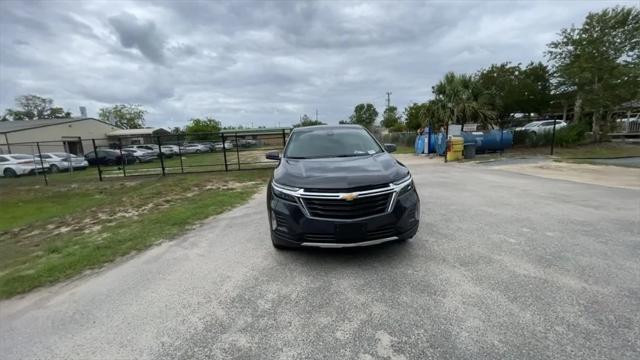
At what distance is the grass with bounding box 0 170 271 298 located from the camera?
3.94 m

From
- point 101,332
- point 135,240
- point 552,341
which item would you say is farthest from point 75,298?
point 552,341

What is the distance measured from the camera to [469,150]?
15.3 meters

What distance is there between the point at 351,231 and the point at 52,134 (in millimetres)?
41123

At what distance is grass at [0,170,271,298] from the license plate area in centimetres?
318

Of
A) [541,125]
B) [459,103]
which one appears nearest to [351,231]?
[459,103]

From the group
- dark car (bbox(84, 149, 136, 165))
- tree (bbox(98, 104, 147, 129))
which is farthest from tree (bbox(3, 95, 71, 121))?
dark car (bbox(84, 149, 136, 165))

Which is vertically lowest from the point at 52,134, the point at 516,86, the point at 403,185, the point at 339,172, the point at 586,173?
the point at 586,173

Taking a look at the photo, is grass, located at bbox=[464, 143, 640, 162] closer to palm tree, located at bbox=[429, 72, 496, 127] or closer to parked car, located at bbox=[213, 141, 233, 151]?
palm tree, located at bbox=[429, 72, 496, 127]

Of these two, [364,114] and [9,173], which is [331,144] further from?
[364,114]

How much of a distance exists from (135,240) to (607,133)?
25.4 m

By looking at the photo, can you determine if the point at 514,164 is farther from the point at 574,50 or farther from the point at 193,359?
the point at 193,359

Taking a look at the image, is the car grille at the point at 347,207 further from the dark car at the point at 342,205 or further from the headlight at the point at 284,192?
the headlight at the point at 284,192

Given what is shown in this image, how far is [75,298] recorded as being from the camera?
10.1ft

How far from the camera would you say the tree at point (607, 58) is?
52.4 ft
